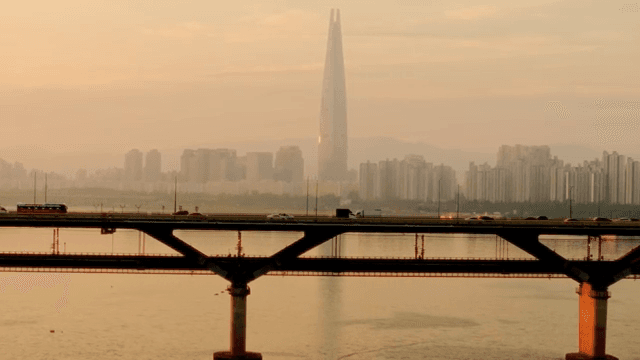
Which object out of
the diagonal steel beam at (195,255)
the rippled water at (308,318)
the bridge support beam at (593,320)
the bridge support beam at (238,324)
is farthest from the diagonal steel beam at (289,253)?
the bridge support beam at (593,320)

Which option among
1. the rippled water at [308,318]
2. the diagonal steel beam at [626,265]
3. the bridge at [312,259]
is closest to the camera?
the bridge at [312,259]

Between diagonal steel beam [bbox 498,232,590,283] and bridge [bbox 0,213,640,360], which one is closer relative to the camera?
bridge [bbox 0,213,640,360]

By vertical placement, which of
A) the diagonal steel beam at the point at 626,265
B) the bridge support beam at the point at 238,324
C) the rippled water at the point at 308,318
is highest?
the diagonal steel beam at the point at 626,265

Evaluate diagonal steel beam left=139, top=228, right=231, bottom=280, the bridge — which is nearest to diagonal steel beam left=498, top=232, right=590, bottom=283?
the bridge

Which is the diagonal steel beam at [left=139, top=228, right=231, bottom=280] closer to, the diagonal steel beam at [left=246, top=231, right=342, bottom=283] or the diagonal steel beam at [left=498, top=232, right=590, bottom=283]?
the diagonal steel beam at [left=246, top=231, right=342, bottom=283]

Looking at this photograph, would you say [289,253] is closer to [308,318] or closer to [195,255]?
[195,255]

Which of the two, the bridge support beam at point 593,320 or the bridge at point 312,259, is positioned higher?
the bridge at point 312,259

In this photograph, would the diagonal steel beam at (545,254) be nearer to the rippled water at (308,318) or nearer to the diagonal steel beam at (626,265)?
the rippled water at (308,318)

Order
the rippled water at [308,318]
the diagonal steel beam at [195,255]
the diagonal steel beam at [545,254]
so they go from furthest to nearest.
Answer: the rippled water at [308,318] → the diagonal steel beam at [545,254] → the diagonal steel beam at [195,255]
